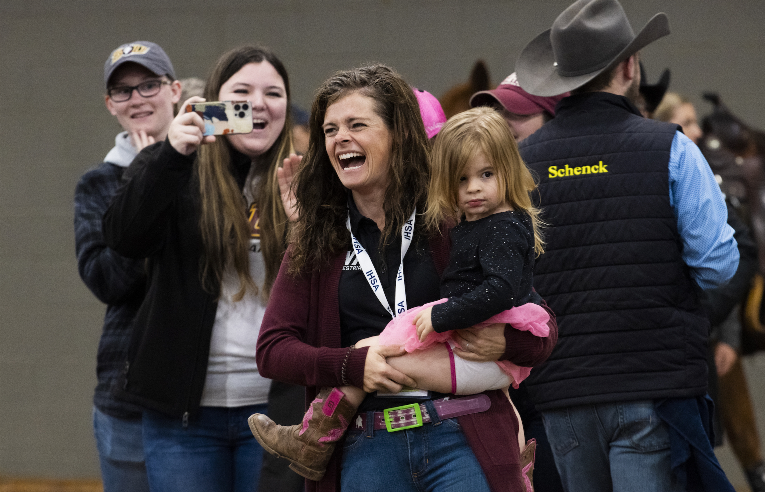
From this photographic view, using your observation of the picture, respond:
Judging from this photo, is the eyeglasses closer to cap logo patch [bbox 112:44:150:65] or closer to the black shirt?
cap logo patch [bbox 112:44:150:65]

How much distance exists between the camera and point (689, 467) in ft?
7.06

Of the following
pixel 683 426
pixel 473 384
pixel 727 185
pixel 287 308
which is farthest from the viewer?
pixel 727 185

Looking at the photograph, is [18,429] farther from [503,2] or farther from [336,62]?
[503,2]

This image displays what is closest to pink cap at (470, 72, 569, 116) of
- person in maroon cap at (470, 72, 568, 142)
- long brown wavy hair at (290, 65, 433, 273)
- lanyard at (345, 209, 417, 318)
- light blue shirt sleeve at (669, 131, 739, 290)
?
person in maroon cap at (470, 72, 568, 142)

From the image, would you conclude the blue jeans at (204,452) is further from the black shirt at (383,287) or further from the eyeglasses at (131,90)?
the eyeglasses at (131,90)

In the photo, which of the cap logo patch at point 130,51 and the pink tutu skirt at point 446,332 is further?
the cap logo patch at point 130,51

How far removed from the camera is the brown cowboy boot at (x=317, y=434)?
1710 millimetres

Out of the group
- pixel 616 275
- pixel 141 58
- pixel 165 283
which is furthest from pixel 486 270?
pixel 141 58

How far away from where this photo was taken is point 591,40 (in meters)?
2.39

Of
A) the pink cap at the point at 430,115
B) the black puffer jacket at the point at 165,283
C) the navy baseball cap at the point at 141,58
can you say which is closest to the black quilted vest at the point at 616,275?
the pink cap at the point at 430,115

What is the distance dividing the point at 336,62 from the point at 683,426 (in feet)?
10.2

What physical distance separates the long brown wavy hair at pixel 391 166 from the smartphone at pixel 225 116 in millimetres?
617

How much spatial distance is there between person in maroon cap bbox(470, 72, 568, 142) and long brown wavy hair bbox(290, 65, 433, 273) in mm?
1028

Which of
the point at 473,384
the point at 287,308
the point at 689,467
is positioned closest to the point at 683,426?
the point at 689,467
